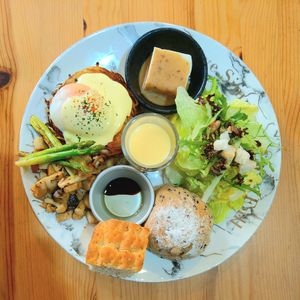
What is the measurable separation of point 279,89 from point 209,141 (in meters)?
0.52

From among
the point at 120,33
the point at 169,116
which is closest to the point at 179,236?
the point at 169,116

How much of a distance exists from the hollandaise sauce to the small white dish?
18mm

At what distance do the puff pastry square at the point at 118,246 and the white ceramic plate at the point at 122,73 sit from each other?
186 millimetres

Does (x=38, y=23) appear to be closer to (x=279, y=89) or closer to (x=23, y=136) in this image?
(x=23, y=136)

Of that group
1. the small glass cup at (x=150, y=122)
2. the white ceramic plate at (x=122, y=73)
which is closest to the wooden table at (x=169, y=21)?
the white ceramic plate at (x=122, y=73)

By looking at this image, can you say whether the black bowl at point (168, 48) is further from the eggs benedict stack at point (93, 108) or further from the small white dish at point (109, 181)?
the small white dish at point (109, 181)

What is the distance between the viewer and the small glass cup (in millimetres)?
1914

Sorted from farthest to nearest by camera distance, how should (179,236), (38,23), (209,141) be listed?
(38,23) < (209,141) < (179,236)

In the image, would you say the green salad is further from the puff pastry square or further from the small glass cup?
the puff pastry square

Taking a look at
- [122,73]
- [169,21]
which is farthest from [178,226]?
[169,21]

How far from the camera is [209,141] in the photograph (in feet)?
6.40

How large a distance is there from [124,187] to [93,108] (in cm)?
39

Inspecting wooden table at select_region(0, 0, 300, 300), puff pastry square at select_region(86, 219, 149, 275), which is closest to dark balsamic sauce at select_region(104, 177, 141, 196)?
puff pastry square at select_region(86, 219, 149, 275)

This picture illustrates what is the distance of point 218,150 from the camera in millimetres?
1880
